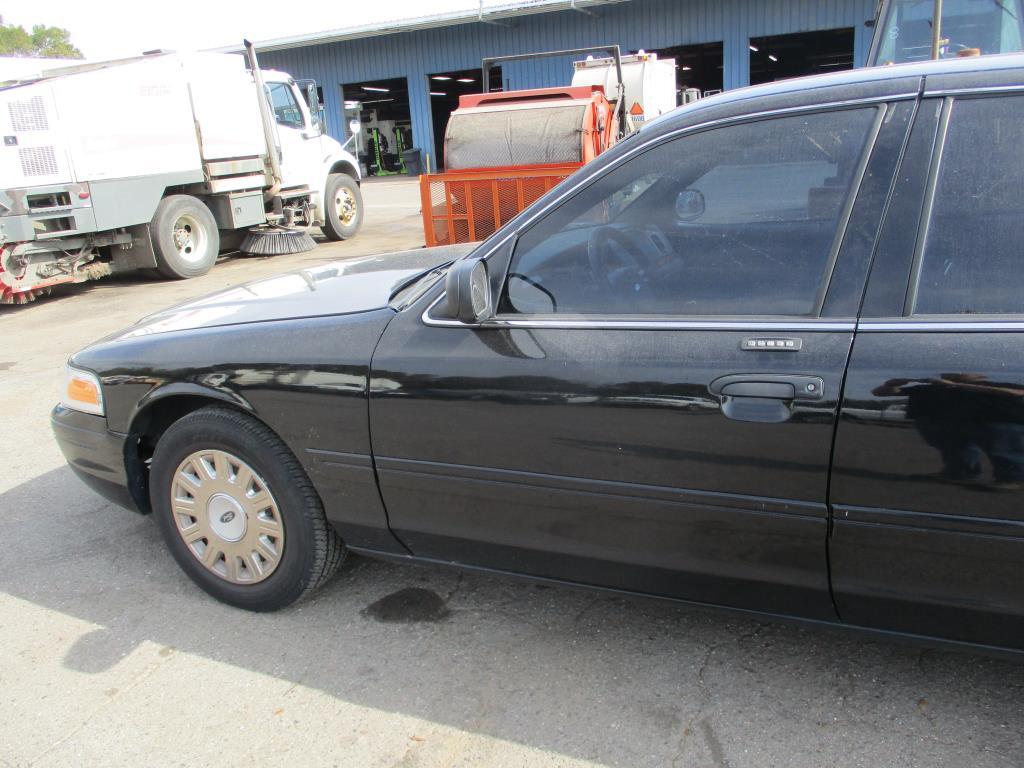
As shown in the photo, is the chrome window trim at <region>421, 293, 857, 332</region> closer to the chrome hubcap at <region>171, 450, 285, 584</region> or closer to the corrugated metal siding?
the chrome hubcap at <region>171, 450, 285, 584</region>

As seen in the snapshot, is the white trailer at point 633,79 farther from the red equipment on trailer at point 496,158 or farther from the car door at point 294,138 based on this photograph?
the red equipment on trailer at point 496,158

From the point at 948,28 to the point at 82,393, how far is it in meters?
6.78

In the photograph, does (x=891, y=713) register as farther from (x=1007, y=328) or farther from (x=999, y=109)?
(x=999, y=109)

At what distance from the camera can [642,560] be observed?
8.13 ft

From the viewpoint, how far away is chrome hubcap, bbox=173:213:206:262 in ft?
37.0

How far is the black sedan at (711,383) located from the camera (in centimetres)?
207

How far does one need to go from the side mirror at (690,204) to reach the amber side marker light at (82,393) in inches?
90.7

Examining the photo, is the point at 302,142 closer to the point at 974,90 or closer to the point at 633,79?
the point at 633,79

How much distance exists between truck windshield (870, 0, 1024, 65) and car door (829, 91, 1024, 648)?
15.8ft

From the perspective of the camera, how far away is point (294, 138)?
13.2m

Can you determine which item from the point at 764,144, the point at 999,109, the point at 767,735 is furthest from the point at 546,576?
the point at 999,109

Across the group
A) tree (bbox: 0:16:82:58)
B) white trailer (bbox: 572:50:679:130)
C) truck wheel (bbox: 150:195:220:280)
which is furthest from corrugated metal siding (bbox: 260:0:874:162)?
tree (bbox: 0:16:82:58)

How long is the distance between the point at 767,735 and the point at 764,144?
5.46 feet

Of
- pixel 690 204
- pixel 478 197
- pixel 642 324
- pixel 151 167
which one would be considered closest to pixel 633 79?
pixel 478 197
